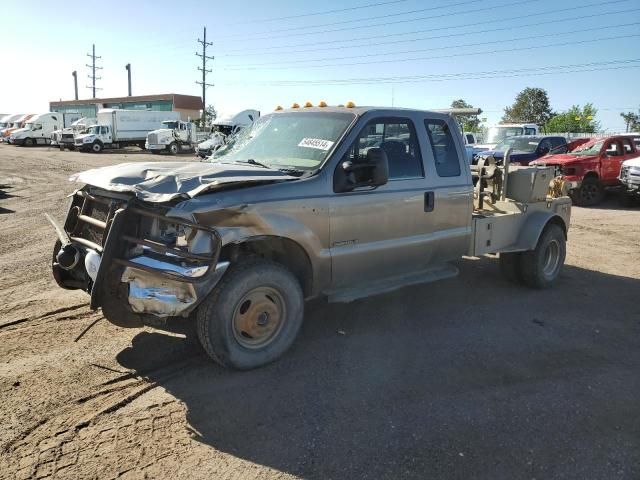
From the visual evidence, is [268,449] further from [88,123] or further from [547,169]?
[88,123]

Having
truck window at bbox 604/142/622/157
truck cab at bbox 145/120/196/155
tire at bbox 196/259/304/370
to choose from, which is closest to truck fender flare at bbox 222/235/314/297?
tire at bbox 196/259/304/370

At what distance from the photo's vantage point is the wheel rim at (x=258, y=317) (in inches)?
155

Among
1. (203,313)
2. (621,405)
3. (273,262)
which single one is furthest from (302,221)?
(621,405)

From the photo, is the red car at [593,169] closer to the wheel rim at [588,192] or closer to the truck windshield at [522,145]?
the wheel rim at [588,192]

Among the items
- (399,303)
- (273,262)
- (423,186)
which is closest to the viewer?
(273,262)

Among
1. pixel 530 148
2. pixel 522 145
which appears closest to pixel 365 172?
pixel 530 148

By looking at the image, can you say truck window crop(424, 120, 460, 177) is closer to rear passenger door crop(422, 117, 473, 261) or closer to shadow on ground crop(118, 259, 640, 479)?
rear passenger door crop(422, 117, 473, 261)

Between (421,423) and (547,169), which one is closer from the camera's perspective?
(421,423)

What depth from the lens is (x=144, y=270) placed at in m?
3.53

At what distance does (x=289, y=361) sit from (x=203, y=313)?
873 mm

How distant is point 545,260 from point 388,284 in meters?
2.74

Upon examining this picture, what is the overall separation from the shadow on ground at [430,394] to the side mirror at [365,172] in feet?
4.55

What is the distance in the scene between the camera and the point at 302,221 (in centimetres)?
411

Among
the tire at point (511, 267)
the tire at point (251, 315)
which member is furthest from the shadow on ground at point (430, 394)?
the tire at point (511, 267)
